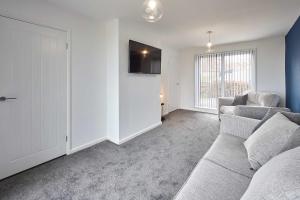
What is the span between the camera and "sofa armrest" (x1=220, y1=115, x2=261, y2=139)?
1921 millimetres

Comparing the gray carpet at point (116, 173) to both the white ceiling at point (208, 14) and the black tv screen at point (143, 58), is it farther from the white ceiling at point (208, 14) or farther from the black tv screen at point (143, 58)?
the white ceiling at point (208, 14)

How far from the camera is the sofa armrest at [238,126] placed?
75.6 inches

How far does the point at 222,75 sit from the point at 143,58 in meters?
3.14

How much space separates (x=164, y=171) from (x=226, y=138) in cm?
89

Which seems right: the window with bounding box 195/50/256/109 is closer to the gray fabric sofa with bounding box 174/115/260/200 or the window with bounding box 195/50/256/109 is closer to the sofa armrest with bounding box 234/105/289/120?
the sofa armrest with bounding box 234/105/289/120

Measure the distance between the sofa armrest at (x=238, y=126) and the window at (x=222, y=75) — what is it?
3.42 meters

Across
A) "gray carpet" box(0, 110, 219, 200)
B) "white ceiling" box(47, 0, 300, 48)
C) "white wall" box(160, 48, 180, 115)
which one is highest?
"white ceiling" box(47, 0, 300, 48)

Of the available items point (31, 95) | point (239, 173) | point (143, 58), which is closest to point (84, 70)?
point (31, 95)

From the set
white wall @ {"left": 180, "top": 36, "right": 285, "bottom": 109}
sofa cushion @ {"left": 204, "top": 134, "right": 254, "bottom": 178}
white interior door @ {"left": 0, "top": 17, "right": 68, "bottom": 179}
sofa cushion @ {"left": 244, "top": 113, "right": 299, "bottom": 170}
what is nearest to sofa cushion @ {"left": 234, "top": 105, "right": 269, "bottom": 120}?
sofa cushion @ {"left": 204, "top": 134, "right": 254, "bottom": 178}

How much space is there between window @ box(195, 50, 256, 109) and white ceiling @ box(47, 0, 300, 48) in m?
1.15

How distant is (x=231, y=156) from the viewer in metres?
1.48

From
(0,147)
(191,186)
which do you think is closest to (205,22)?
(191,186)

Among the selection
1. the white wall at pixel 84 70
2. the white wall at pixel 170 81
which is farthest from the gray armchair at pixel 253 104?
the white wall at pixel 84 70

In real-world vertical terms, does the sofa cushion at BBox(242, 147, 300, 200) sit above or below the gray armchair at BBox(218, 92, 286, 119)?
below
